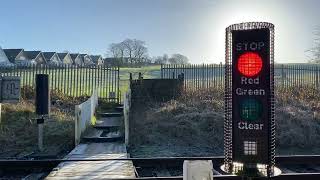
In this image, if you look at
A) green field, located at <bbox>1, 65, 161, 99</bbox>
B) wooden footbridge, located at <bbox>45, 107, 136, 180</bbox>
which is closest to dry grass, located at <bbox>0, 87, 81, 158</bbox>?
wooden footbridge, located at <bbox>45, 107, 136, 180</bbox>

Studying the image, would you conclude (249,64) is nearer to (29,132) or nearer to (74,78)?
(29,132)

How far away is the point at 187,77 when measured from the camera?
25250 mm

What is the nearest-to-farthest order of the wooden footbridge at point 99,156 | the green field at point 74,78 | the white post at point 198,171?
the white post at point 198,171
the wooden footbridge at point 99,156
the green field at point 74,78

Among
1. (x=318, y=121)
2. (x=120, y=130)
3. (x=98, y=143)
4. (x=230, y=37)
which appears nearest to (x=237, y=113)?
(x=230, y=37)

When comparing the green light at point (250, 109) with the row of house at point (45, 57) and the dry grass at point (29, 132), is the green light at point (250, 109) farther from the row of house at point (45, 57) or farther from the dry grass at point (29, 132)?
the row of house at point (45, 57)

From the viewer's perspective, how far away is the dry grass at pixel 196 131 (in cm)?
1174

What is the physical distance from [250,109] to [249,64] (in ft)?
1.31

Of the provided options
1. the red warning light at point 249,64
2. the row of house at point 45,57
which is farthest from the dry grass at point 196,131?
the row of house at point 45,57

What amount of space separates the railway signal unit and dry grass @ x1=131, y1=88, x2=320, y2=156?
22.6ft

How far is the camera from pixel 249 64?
394 cm

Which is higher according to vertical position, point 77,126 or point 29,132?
point 77,126

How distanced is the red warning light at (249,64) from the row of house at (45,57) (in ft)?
264

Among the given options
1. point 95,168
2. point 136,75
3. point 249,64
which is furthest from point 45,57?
point 249,64

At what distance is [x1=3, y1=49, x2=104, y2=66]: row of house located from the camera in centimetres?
9312
